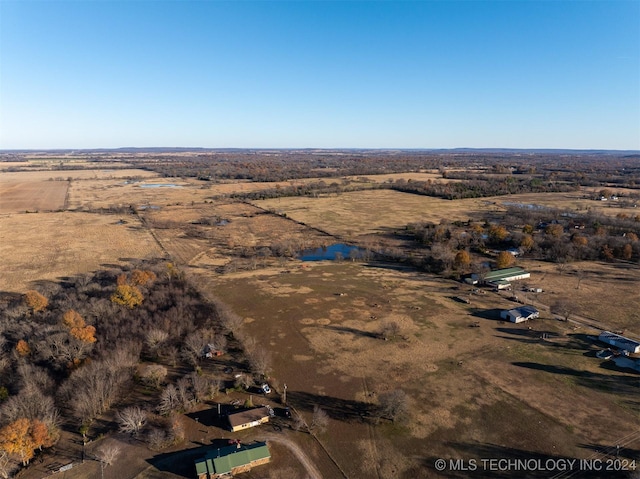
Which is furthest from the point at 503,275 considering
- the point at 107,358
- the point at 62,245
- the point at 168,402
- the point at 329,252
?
the point at 62,245

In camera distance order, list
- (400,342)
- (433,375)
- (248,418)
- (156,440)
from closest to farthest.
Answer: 1. (156,440)
2. (248,418)
3. (433,375)
4. (400,342)

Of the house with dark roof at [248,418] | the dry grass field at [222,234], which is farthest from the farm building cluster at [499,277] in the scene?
the house with dark roof at [248,418]

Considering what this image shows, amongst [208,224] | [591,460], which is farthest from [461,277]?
[208,224]

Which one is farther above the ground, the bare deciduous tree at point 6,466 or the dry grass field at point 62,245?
the dry grass field at point 62,245

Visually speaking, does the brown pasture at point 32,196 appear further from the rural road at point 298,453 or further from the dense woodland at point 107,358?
the rural road at point 298,453

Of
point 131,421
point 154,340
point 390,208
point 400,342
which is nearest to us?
point 131,421

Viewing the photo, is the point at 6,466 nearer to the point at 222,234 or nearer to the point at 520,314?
the point at 520,314
